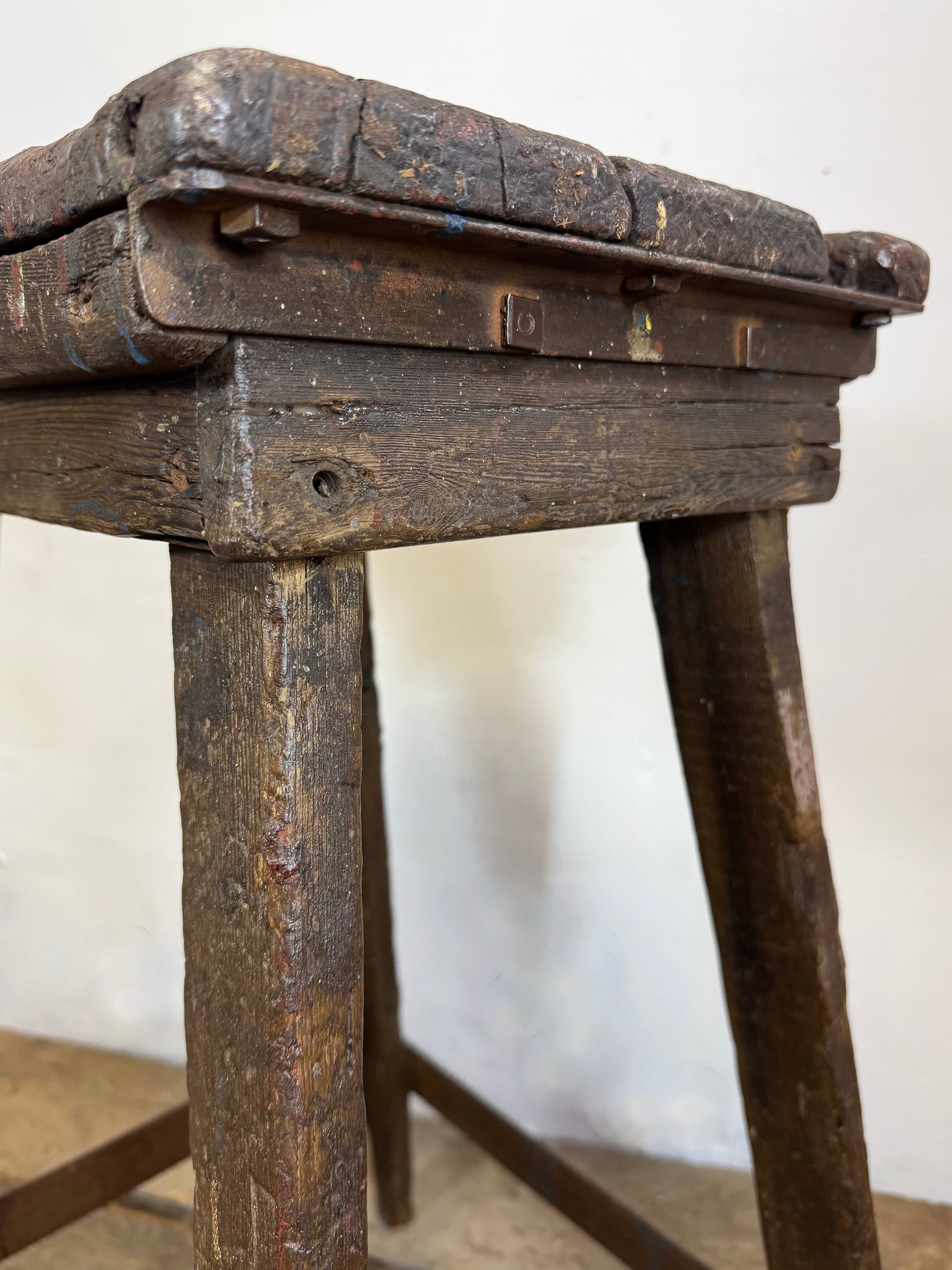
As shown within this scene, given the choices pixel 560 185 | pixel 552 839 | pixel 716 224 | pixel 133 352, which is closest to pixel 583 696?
pixel 552 839

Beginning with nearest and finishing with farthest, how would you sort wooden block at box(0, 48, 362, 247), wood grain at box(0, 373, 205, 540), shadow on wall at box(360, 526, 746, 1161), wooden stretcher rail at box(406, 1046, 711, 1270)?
wooden block at box(0, 48, 362, 247)
wood grain at box(0, 373, 205, 540)
wooden stretcher rail at box(406, 1046, 711, 1270)
shadow on wall at box(360, 526, 746, 1161)

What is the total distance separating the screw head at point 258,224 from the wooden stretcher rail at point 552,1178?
1.17 m

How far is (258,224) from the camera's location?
22.8 inches

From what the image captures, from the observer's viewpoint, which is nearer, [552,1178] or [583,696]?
[552,1178]

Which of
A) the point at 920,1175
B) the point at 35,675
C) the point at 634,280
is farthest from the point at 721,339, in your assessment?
the point at 35,675

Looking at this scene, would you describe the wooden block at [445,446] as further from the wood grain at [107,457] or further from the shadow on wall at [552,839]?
the shadow on wall at [552,839]

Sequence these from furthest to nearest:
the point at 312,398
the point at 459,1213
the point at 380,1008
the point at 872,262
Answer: the point at 459,1213
the point at 380,1008
the point at 872,262
the point at 312,398

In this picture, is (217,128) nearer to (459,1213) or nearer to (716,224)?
(716,224)

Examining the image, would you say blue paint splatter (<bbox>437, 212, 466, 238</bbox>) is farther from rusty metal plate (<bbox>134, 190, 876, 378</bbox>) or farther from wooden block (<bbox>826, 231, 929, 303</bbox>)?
wooden block (<bbox>826, 231, 929, 303</bbox>)

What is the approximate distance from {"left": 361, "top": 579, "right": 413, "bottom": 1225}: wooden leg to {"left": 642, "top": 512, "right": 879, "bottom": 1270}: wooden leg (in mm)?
450

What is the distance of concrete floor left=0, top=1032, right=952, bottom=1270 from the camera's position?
1.66 meters

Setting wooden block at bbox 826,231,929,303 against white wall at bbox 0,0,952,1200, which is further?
white wall at bbox 0,0,952,1200

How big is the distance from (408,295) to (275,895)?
1.23 ft

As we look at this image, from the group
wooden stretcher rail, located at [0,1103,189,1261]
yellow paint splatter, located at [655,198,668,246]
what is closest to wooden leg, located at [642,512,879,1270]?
yellow paint splatter, located at [655,198,668,246]
